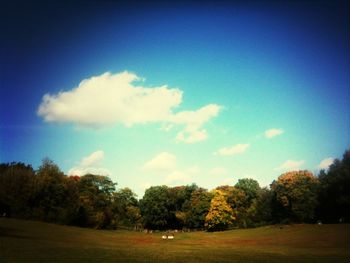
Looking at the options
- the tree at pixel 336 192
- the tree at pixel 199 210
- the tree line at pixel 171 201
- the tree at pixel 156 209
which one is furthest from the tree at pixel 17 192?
the tree at pixel 336 192

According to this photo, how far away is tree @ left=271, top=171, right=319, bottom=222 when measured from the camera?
79.4 m

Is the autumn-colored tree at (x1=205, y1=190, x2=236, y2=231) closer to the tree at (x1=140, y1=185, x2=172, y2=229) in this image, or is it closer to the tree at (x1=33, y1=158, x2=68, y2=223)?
the tree at (x1=140, y1=185, x2=172, y2=229)

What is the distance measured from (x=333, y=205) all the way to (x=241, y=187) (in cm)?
5461

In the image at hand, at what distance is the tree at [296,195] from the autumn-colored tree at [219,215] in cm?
1369

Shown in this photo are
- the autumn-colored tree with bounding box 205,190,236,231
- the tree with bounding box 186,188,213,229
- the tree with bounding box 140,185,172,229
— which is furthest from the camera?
the tree with bounding box 140,185,172,229

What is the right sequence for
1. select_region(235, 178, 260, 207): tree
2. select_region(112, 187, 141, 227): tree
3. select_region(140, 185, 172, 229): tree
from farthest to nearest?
select_region(235, 178, 260, 207): tree < select_region(140, 185, 172, 229): tree < select_region(112, 187, 141, 227): tree

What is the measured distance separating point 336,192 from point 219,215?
1265 inches

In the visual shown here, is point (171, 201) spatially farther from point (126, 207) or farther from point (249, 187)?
point (249, 187)

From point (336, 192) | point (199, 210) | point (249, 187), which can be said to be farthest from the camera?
point (249, 187)

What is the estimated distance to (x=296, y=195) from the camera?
8119 cm

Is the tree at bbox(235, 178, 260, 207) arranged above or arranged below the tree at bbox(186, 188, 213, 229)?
above

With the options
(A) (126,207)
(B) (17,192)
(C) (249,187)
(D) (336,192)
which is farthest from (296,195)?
(A) (126,207)

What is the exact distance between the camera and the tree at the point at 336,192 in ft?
229

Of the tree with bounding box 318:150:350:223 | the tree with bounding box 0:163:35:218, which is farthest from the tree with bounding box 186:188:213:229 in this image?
the tree with bounding box 0:163:35:218
